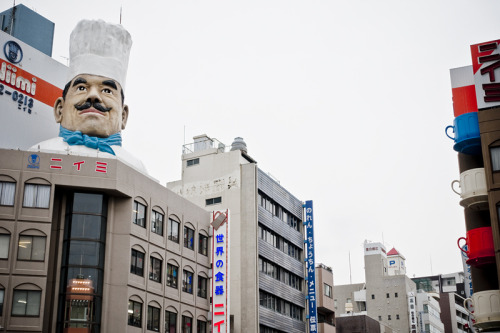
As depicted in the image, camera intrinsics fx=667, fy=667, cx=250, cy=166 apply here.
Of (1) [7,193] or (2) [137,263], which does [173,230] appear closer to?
(2) [137,263]

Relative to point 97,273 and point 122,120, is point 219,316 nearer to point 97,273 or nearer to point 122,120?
point 97,273

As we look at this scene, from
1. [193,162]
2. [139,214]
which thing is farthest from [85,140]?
[193,162]

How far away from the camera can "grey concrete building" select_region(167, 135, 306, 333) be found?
68938mm

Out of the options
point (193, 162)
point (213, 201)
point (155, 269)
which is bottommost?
point (155, 269)

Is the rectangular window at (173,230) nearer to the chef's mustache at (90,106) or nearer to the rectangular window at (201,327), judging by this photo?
the rectangular window at (201,327)

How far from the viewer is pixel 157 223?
55.6 metres

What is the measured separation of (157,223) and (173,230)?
8.76ft

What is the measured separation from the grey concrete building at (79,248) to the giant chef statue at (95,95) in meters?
3.91


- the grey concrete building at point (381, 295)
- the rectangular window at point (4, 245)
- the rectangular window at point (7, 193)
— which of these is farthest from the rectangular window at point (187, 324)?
the grey concrete building at point (381, 295)

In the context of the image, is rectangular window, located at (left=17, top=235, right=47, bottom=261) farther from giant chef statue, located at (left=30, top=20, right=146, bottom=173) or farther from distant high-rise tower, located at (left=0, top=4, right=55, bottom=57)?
distant high-rise tower, located at (left=0, top=4, right=55, bottom=57)

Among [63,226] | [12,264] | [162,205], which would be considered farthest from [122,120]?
[12,264]

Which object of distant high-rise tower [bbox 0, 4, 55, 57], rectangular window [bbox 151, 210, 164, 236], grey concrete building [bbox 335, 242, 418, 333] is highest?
distant high-rise tower [bbox 0, 4, 55, 57]

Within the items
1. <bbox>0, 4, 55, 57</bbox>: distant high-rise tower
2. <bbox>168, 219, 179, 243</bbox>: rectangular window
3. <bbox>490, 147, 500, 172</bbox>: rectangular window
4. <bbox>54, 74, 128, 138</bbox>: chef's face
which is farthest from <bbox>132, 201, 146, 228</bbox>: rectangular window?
<bbox>490, 147, 500, 172</bbox>: rectangular window

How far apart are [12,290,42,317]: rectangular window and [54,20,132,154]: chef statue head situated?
1359cm
